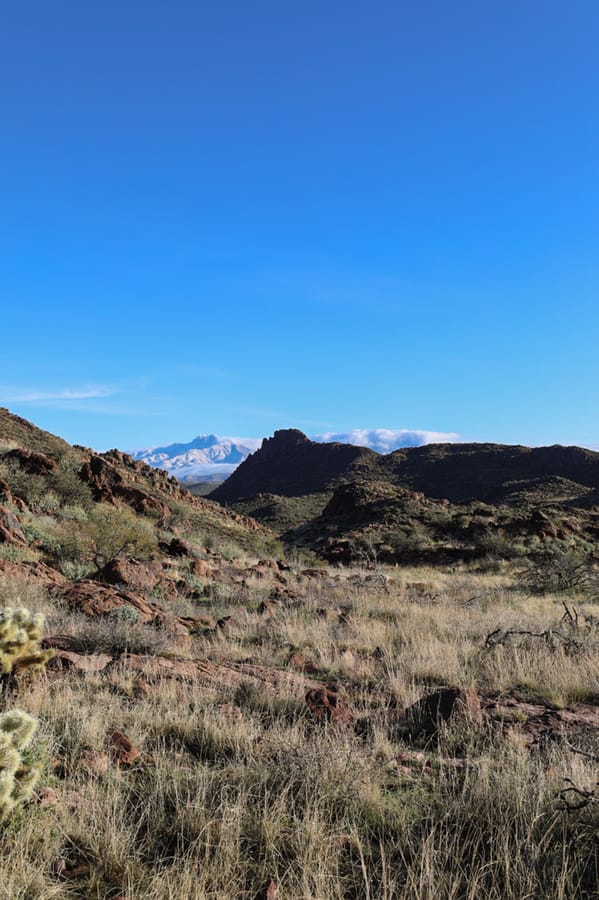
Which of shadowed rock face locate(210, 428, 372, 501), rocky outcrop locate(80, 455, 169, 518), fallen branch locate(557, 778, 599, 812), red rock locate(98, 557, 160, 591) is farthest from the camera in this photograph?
shadowed rock face locate(210, 428, 372, 501)

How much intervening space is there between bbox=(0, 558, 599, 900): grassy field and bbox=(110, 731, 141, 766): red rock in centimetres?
5

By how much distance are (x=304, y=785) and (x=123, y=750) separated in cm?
125

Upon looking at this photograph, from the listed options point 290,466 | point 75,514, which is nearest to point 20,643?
point 75,514

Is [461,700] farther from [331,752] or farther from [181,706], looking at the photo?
[181,706]

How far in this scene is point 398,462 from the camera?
77.6 m

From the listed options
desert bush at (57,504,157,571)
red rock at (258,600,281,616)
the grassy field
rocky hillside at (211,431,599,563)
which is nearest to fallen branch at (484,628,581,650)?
the grassy field

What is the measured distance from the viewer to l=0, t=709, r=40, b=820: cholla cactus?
2.51 meters

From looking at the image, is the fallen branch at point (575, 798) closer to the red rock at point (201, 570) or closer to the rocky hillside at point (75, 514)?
the rocky hillside at point (75, 514)

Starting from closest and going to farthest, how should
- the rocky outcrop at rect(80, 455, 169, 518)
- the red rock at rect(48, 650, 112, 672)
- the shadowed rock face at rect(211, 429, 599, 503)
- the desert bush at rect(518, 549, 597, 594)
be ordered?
the red rock at rect(48, 650, 112, 672)
the desert bush at rect(518, 549, 597, 594)
the rocky outcrop at rect(80, 455, 169, 518)
the shadowed rock face at rect(211, 429, 599, 503)

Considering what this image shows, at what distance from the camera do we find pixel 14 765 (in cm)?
259

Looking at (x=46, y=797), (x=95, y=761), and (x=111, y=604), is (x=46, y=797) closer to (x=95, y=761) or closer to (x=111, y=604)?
(x=95, y=761)

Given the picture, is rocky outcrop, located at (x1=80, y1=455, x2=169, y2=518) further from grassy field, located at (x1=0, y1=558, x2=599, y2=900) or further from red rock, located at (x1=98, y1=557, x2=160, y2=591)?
grassy field, located at (x1=0, y1=558, x2=599, y2=900)

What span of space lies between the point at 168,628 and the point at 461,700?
4461mm

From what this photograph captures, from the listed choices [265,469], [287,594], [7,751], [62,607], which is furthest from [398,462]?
[7,751]
